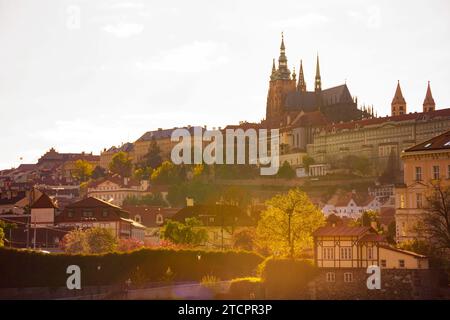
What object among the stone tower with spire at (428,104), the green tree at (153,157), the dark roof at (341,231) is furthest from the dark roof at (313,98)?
the dark roof at (341,231)

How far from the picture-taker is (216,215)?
298 ft

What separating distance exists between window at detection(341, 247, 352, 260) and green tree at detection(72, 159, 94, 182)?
124 m

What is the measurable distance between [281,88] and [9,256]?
5817 inches

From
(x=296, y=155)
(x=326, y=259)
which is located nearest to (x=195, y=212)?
(x=326, y=259)

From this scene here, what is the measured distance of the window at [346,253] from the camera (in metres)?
57.5

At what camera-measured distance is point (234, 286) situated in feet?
187

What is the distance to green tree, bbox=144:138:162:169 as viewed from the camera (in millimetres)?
180250

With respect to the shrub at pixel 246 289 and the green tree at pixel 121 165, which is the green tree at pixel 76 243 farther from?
the green tree at pixel 121 165

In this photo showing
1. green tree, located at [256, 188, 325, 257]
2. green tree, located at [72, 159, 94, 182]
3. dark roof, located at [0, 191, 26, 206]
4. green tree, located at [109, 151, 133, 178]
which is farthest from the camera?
green tree, located at [109, 151, 133, 178]

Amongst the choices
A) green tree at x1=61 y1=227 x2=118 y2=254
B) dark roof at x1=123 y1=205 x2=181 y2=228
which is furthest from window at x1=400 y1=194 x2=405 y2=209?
dark roof at x1=123 y1=205 x2=181 y2=228

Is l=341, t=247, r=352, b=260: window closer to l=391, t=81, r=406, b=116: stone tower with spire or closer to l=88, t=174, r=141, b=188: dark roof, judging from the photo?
l=88, t=174, r=141, b=188: dark roof

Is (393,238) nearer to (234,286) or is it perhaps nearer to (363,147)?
(234,286)
